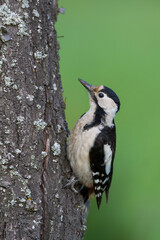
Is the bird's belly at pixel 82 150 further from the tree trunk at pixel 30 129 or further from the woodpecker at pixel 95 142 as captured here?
the tree trunk at pixel 30 129

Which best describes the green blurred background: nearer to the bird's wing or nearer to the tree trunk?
the bird's wing

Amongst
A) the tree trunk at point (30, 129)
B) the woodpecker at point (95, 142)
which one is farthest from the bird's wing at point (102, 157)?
the tree trunk at point (30, 129)

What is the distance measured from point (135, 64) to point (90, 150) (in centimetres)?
262

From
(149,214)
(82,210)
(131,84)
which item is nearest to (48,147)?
(82,210)

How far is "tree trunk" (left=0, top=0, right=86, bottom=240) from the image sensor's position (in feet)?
7.87

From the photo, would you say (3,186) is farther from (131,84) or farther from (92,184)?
(131,84)

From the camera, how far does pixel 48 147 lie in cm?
262

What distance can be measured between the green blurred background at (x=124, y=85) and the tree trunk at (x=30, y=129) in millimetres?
1435

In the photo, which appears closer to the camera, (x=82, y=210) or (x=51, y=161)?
(x=51, y=161)

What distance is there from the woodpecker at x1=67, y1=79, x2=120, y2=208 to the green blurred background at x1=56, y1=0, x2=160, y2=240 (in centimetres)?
91

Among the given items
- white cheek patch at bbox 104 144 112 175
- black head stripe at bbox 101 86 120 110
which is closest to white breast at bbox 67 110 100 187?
white cheek patch at bbox 104 144 112 175

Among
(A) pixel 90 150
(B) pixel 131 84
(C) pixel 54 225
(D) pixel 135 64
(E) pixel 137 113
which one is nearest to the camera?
(C) pixel 54 225

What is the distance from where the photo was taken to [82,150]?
307cm

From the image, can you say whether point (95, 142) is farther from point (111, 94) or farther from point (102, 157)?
point (111, 94)
